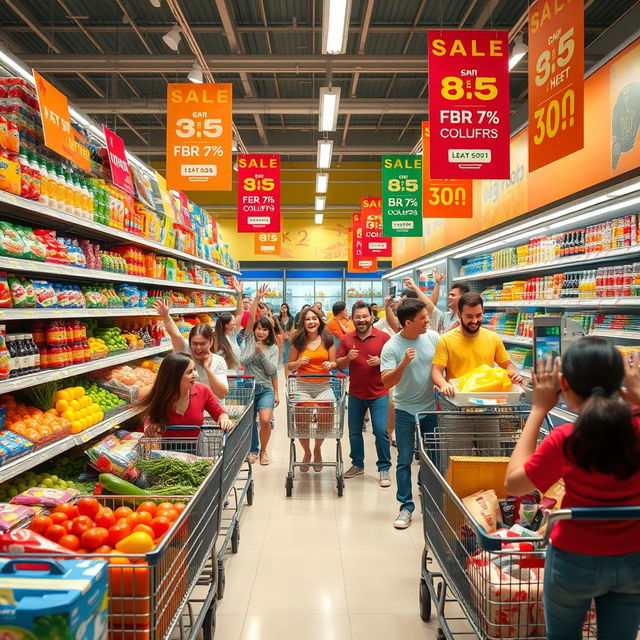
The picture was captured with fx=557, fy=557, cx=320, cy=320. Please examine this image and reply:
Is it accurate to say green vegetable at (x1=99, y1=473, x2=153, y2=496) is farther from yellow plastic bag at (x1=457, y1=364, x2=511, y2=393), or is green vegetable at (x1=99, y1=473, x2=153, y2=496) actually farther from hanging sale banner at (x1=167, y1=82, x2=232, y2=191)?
hanging sale banner at (x1=167, y1=82, x2=232, y2=191)

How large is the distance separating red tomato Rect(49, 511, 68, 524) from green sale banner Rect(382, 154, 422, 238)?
26.0 feet

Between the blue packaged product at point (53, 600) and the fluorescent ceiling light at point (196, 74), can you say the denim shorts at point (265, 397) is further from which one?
the fluorescent ceiling light at point (196, 74)

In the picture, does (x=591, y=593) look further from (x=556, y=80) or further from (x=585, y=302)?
(x=585, y=302)

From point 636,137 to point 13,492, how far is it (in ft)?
16.6

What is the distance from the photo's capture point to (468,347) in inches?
154

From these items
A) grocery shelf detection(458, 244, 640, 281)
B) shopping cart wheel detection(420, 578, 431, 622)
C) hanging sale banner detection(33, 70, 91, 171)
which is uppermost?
hanging sale banner detection(33, 70, 91, 171)

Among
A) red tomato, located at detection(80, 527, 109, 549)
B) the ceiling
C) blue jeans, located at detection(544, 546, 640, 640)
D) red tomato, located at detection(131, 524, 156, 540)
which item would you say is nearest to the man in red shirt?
red tomato, located at detection(131, 524, 156, 540)

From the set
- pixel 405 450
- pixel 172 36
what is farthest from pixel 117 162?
pixel 172 36

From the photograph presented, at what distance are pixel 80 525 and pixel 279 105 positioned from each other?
12.8 meters

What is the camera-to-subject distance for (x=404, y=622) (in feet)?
10.1

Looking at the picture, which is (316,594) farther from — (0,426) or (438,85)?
(438,85)

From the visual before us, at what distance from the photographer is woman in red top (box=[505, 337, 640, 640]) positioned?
1.57m

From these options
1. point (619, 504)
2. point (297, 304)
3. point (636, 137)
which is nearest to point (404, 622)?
point (619, 504)

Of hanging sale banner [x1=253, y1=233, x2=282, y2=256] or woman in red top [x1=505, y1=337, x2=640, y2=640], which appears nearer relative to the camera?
woman in red top [x1=505, y1=337, x2=640, y2=640]
